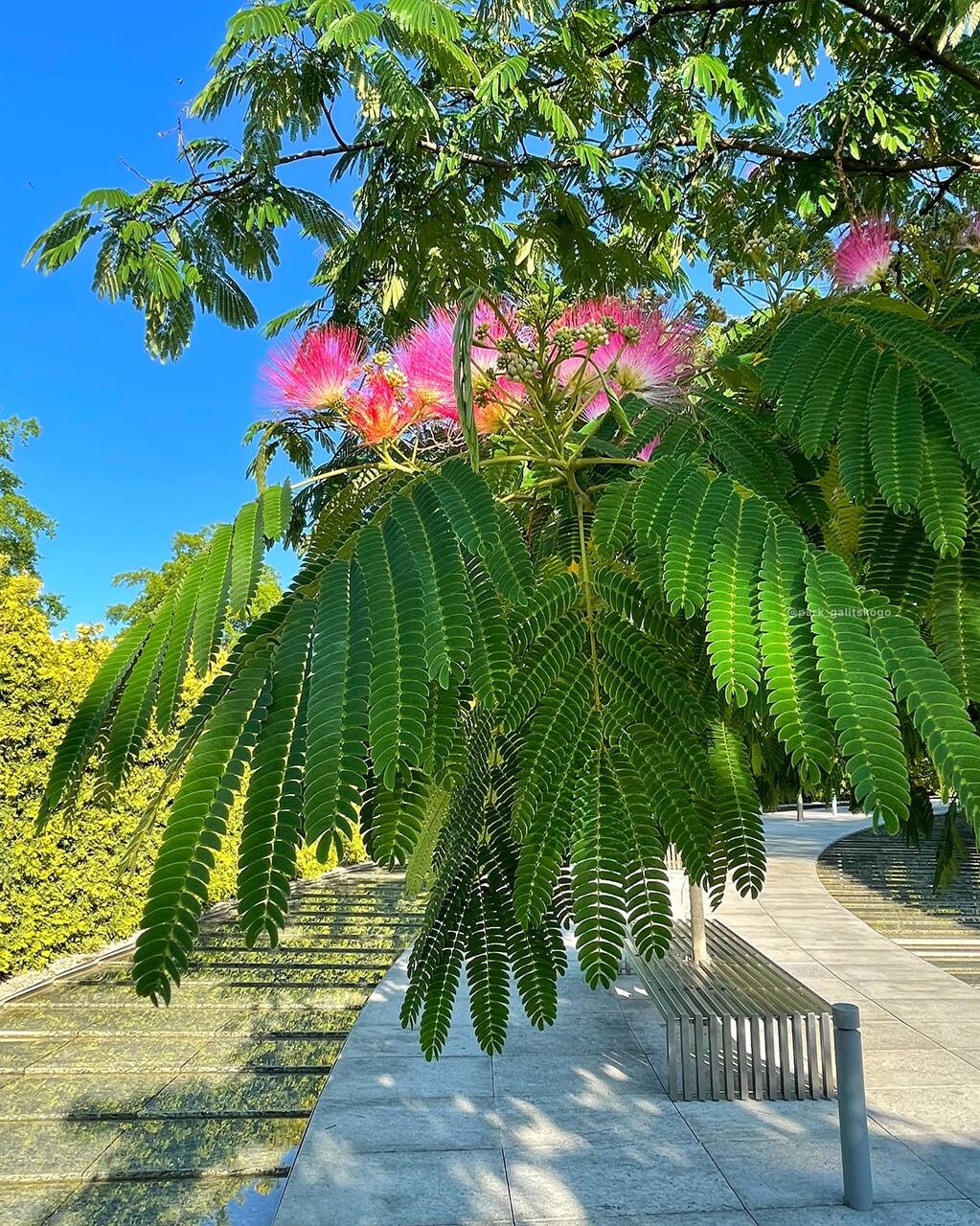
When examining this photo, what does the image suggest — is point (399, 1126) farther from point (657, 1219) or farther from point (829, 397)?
point (829, 397)

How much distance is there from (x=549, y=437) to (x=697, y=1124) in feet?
13.8

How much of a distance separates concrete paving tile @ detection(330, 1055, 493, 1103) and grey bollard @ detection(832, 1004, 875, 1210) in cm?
183

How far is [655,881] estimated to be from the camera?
3.14 feet

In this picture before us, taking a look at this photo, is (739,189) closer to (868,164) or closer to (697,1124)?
(868,164)

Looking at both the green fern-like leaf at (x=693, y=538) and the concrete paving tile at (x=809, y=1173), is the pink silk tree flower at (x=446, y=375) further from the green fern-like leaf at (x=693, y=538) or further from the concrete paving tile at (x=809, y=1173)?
the concrete paving tile at (x=809, y=1173)

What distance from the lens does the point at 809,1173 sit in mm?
3822

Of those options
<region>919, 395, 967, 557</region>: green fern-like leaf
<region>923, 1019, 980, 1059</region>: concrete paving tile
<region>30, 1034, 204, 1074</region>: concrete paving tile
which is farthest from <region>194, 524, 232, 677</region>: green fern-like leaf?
<region>923, 1019, 980, 1059</region>: concrete paving tile

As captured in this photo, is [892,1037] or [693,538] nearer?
[693,538]

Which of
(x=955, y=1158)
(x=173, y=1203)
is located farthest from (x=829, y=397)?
(x=955, y=1158)

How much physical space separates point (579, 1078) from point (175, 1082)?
7.13ft

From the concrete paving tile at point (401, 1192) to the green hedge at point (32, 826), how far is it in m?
2.93

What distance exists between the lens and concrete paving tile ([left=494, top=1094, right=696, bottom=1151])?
13.8 feet

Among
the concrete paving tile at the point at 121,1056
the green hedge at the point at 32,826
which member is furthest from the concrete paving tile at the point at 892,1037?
the concrete paving tile at the point at 121,1056

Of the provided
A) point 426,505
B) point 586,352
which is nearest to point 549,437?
point 586,352
